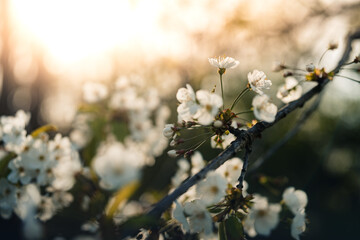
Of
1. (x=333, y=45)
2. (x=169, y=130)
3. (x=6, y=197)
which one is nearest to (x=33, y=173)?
(x=6, y=197)

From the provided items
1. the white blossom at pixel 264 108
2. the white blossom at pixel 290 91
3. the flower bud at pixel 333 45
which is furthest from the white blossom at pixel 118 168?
the flower bud at pixel 333 45

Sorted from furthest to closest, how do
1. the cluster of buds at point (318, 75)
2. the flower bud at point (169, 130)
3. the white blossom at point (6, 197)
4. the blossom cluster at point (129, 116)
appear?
the blossom cluster at point (129, 116) → the white blossom at point (6, 197) → the cluster of buds at point (318, 75) → the flower bud at point (169, 130)

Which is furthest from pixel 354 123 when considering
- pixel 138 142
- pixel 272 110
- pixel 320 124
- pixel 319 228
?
pixel 272 110

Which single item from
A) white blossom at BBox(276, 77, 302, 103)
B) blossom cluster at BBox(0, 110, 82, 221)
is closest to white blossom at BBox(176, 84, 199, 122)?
white blossom at BBox(276, 77, 302, 103)

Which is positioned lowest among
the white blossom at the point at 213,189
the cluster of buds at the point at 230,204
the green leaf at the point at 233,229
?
the green leaf at the point at 233,229

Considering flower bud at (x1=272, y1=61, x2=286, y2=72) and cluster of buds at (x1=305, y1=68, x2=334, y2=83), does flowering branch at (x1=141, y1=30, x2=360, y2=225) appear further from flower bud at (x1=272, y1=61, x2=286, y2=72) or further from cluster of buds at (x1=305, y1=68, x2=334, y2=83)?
flower bud at (x1=272, y1=61, x2=286, y2=72)

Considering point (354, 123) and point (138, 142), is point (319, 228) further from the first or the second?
point (138, 142)

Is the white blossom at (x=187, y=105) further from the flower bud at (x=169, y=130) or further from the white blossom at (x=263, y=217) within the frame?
the white blossom at (x=263, y=217)
